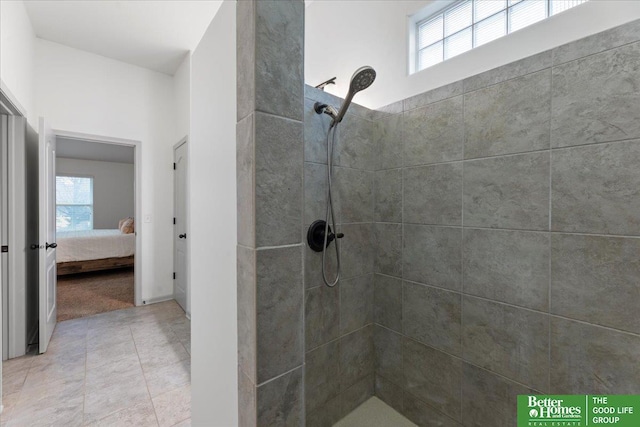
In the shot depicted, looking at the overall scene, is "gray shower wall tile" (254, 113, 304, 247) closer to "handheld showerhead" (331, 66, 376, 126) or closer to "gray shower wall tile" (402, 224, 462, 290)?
"handheld showerhead" (331, 66, 376, 126)

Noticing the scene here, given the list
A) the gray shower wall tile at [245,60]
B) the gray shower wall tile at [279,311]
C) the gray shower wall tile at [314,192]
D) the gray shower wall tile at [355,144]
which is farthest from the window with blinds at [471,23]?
the gray shower wall tile at [279,311]

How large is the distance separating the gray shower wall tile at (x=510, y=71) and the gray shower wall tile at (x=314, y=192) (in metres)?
0.89

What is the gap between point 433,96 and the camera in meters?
1.59

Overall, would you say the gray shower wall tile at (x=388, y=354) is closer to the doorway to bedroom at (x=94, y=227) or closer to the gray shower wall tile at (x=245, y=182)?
the gray shower wall tile at (x=245, y=182)

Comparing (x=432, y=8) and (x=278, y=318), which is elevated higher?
(x=432, y=8)

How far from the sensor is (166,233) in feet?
12.8

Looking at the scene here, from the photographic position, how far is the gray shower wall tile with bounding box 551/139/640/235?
1.02 meters

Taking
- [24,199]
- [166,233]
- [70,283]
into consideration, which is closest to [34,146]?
[24,199]

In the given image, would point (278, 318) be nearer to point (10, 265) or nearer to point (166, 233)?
point (10, 265)

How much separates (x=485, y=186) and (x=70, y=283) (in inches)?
235

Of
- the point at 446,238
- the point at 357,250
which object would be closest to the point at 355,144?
the point at 357,250

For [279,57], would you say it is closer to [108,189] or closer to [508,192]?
[508,192]

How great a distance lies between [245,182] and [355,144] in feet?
3.77

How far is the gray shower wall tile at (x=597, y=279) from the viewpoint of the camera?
3.37 ft
